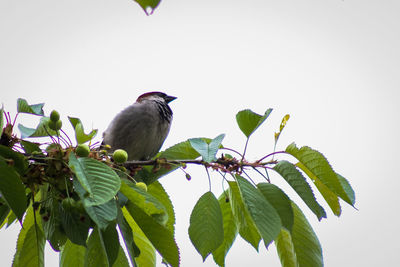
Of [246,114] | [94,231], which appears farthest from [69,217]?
[246,114]

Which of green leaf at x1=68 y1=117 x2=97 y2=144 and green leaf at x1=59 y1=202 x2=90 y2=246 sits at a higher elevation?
green leaf at x1=68 y1=117 x2=97 y2=144

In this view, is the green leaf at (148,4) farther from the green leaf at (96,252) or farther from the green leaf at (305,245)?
the green leaf at (305,245)

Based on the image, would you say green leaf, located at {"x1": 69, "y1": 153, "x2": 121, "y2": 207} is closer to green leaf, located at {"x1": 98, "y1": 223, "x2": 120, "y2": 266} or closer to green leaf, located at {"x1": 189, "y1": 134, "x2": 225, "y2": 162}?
green leaf, located at {"x1": 98, "y1": 223, "x2": 120, "y2": 266}

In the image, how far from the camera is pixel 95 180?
1457 millimetres

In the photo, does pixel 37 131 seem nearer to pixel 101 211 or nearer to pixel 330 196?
pixel 101 211

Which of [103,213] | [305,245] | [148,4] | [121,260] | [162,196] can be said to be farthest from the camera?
[162,196]

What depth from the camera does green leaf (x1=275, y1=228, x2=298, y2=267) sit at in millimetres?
1882

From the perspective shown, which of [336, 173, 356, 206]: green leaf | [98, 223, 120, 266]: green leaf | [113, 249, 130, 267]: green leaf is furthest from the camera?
[336, 173, 356, 206]: green leaf

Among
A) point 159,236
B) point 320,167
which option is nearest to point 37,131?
point 159,236

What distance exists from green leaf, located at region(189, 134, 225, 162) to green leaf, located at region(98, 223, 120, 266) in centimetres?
48

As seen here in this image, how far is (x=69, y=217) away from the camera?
161cm

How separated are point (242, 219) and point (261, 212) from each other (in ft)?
0.91

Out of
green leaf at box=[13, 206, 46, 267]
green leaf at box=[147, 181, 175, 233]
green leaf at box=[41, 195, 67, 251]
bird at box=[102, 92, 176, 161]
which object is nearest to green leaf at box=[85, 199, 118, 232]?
green leaf at box=[41, 195, 67, 251]

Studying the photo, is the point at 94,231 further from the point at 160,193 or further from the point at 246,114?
the point at 246,114
